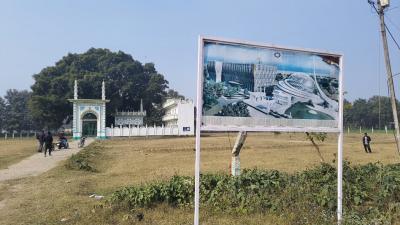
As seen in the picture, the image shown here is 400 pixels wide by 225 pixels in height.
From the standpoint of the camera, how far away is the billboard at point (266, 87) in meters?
5.46

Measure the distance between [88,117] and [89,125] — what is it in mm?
1163

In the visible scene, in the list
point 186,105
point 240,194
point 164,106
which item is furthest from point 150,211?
point 164,106

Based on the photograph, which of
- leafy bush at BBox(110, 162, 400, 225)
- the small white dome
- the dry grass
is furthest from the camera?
the dry grass

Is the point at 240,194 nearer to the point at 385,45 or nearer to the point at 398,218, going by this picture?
the point at 398,218

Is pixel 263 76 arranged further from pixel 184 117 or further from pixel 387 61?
pixel 184 117

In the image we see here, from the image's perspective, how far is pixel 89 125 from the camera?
194ft

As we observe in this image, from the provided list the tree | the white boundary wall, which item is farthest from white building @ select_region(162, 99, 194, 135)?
the tree

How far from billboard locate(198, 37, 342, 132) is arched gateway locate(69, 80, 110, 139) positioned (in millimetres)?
51809

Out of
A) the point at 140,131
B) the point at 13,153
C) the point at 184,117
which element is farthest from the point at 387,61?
the point at 184,117

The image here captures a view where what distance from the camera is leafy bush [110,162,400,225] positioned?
6.18 m

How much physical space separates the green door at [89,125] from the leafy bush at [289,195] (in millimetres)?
52615

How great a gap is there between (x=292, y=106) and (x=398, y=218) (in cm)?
214

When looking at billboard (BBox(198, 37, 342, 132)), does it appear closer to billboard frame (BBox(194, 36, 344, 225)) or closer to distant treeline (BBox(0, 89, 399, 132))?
billboard frame (BBox(194, 36, 344, 225))

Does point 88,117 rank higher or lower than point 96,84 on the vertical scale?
lower
